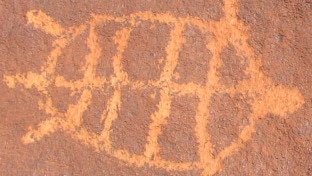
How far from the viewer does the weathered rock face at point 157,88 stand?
1.45 meters

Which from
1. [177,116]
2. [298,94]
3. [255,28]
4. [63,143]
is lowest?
[63,143]

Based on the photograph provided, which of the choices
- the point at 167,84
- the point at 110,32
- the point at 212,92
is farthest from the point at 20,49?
the point at 212,92

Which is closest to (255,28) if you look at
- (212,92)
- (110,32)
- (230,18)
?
(230,18)

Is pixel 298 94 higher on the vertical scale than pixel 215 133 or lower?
higher

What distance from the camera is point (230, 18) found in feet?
4.86

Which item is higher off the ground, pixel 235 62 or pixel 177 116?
pixel 235 62

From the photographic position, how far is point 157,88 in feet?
4.83

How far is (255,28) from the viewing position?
147cm

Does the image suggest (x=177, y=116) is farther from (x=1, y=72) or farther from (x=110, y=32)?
(x=1, y=72)

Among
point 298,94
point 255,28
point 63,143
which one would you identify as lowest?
point 63,143

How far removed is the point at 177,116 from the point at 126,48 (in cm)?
26

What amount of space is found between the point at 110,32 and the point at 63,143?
0.37 m

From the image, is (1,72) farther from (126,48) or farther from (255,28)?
(255,28)

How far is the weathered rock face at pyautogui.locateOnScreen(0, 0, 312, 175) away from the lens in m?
1.45
